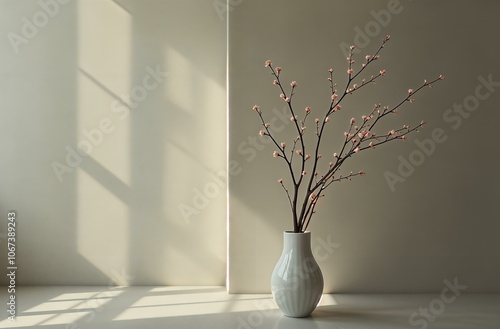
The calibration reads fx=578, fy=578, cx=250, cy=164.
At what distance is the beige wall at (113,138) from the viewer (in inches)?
137

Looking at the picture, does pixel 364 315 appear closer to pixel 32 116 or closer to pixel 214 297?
pixel 214 297

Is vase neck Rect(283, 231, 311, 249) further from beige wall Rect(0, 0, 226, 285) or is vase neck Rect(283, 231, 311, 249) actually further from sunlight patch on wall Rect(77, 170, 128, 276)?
sunlight patch on wall Rect(77, 170, 128, 276)

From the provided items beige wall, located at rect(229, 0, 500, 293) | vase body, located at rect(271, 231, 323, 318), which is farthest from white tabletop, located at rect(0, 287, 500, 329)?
beige wall, located at rect(229, 0, 500, 293)

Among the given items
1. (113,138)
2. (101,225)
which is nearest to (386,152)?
(113,138)

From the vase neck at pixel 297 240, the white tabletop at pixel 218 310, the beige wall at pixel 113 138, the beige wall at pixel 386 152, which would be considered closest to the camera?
the white tabletop at pixel 218 310

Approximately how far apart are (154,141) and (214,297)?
100 cm

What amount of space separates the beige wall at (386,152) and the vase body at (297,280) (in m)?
0.50

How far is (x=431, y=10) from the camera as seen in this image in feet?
10.9

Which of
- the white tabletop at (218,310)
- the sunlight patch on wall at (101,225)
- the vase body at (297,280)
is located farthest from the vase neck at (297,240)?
the sunlight patch on wall at (101,225)

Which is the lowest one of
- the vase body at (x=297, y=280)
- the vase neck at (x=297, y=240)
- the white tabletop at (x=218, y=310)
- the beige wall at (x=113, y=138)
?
the white tabletop at (x=218, y=310)

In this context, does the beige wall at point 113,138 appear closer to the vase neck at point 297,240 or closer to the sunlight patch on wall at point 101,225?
the sunlight patch on wall at point 101,225

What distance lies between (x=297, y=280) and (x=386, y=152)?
102 centimetres

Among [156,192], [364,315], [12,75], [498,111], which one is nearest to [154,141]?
[156,192]

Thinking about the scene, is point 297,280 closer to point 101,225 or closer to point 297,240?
point 297,240
